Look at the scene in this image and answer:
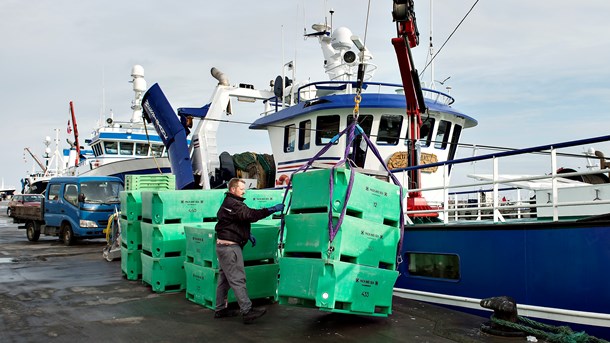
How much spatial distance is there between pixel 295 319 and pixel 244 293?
2.62 ft

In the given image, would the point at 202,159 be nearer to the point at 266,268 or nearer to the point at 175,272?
the point at 175,272

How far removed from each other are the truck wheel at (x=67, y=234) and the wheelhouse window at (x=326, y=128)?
8846mm

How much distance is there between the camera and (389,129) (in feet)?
33.8

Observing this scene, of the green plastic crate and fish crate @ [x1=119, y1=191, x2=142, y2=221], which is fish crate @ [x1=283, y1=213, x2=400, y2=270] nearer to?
the green plastic crate

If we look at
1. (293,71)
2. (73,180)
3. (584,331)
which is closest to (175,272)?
(584,331)

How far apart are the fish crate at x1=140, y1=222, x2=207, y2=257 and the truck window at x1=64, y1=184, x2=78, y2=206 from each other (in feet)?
27.8

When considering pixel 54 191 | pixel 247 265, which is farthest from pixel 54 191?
pixel 247 265

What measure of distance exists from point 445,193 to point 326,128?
158 inches

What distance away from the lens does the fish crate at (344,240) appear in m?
4.96

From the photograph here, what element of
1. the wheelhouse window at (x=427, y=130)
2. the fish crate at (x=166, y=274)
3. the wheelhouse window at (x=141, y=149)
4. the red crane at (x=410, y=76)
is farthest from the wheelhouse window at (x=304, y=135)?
the wheelhouse window at (x=141, y=149)

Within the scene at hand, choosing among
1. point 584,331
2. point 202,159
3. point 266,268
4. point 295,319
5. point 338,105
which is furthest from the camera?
point 202,159

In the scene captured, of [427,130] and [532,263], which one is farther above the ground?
[427,130]

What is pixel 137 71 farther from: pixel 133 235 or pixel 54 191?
pixel 133 235

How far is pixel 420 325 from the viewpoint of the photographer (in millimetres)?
5742
